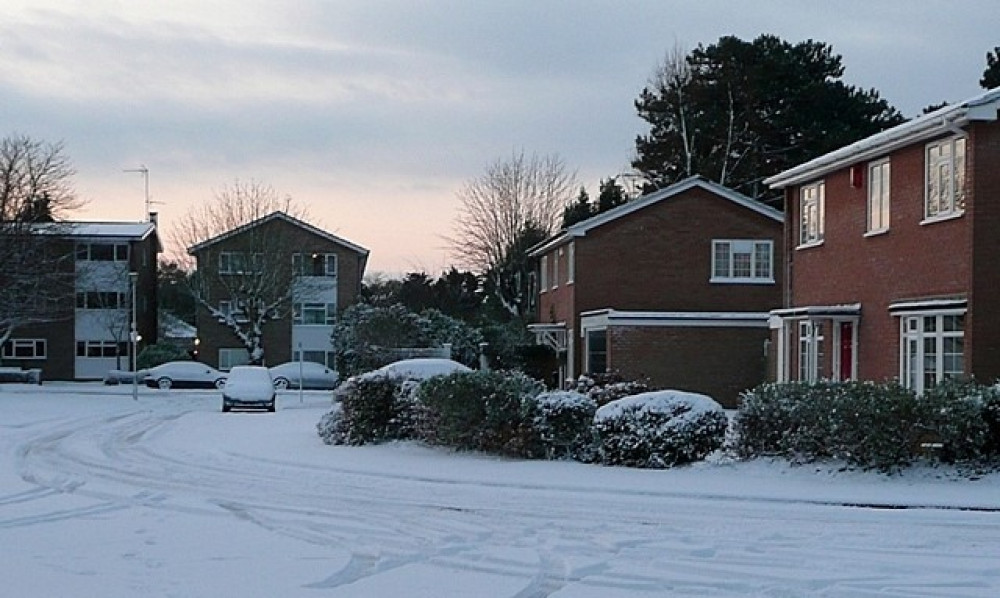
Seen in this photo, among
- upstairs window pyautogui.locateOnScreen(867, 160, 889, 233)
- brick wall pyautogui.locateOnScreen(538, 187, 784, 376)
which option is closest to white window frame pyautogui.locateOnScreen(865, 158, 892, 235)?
upstairs window pyautogui.locateOnScreen(867, 160, 889, 233)

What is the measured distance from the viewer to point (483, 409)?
2130 cm

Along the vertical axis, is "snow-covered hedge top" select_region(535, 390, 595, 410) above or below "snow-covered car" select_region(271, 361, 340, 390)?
above

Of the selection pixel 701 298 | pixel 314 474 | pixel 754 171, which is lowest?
pixel 314 474

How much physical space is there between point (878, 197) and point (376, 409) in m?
11.3

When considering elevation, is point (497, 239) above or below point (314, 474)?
above

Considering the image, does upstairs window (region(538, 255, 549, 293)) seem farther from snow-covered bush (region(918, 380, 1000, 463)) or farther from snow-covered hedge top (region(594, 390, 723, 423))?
snow-covered bush (region(918, 380, 1000, 463))

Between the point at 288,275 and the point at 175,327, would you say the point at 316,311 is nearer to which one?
the point at 288,275

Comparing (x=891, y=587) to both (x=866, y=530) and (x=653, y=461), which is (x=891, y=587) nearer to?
(x=866, y=530)

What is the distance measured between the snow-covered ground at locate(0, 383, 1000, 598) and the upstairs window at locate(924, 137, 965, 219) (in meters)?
7.70

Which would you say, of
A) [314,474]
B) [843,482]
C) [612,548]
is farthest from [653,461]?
[612,548]

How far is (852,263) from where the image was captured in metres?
28.3

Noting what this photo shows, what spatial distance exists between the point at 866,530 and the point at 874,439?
3755 mm

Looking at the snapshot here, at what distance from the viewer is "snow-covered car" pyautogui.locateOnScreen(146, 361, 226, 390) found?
191 ft

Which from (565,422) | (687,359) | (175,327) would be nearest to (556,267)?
(687,359)
